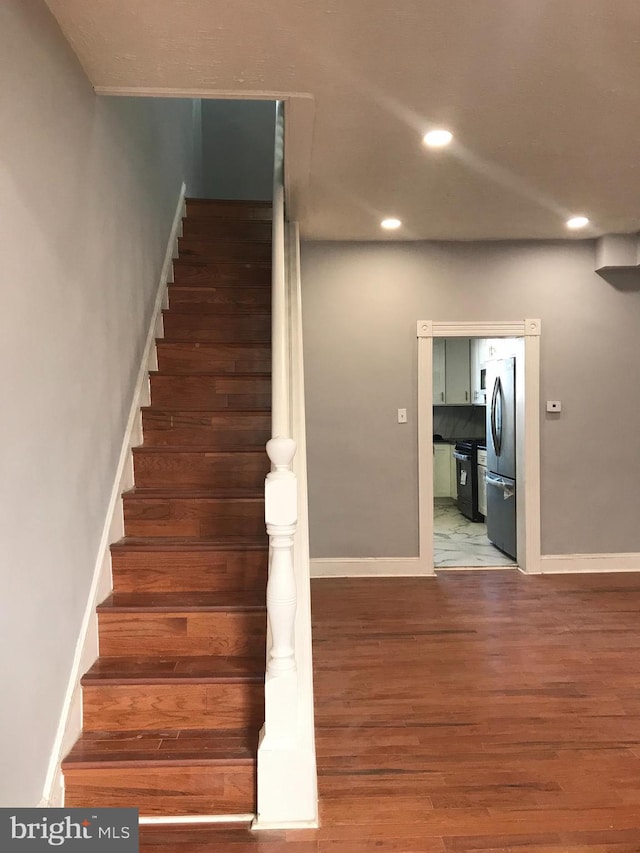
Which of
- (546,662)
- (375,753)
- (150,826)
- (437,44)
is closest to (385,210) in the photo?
(437,44)

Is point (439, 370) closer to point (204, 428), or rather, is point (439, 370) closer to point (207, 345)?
point (207, 345)

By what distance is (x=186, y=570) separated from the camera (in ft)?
7.27

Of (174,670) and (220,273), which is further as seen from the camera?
(220,273)

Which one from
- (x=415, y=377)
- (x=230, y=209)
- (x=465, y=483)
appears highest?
(x=230, y=209)

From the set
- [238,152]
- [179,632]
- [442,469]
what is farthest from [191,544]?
[442,469]

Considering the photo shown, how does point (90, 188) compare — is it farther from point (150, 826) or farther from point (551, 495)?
point (551, 495)

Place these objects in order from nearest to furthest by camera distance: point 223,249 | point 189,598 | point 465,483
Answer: point 189,598, point 223,249, point 465,483

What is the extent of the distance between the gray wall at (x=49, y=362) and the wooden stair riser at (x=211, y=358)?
59cm

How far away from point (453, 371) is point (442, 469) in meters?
1.27

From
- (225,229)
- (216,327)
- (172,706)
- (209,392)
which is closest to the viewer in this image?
(172,706)

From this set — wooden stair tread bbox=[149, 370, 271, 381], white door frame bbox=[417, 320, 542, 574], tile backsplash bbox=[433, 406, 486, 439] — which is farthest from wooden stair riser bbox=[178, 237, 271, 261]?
tile backsplash bbox=[433, 406, 486, 439]

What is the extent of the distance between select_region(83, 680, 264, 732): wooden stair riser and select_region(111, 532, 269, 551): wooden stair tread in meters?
0.52

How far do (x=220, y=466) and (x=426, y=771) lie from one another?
4.87 ft

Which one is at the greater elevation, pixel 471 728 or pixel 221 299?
pixel 221 299
